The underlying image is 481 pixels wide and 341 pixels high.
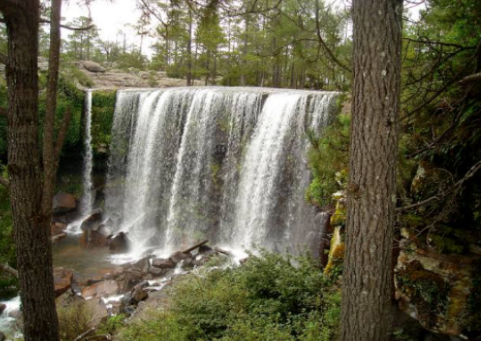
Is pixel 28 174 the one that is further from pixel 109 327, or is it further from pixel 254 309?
pixel 109 327

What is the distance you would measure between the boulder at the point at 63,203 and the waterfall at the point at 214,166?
1.45m

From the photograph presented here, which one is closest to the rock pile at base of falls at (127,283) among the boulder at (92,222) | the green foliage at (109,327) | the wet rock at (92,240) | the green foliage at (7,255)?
the green foliage at (109,327)

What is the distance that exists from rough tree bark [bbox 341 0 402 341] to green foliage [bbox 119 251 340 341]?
115cm

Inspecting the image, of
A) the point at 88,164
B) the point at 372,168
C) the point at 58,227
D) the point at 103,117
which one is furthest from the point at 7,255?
the point at 103,117

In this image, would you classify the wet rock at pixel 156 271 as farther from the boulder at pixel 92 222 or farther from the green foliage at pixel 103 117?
the green foliage at pixel 103 117

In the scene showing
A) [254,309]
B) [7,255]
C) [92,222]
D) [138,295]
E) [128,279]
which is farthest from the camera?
[92,222]

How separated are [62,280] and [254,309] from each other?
6.67m

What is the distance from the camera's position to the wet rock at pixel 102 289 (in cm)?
916

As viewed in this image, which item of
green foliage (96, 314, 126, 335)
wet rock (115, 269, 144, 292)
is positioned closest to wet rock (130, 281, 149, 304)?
wet rock (115, 269, 144, 292)

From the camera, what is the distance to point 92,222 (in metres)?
14.8

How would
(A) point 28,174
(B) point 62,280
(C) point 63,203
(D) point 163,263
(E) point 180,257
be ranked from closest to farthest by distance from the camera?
(A) point 28,174 < (B) point 62,280 < (D) point 163,263 < (E) point 180,257 < (C) point 63,203

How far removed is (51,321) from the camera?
10.9ft

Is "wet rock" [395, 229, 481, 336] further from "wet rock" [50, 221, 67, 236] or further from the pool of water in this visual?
"wet rock" [50, 221, 67, 236]

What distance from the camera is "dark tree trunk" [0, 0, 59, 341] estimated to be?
2.92 m
